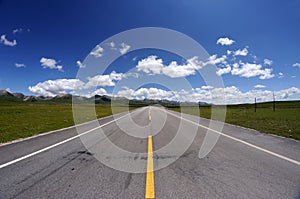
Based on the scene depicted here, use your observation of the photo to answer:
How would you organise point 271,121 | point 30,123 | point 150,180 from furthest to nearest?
point 271,121 < point 30,123 < point 150,180

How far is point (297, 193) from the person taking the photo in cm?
363

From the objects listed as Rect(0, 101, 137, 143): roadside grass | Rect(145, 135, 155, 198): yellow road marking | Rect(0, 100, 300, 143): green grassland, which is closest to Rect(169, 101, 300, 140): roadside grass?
Rect(0, 100, 300, 143): green grassland

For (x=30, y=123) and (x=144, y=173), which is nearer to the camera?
(x=144, y=173)

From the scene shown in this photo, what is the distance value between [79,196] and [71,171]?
1.49 metres

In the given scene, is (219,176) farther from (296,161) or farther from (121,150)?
(121,150)

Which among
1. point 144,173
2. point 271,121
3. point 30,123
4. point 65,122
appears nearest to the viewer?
point 144,173

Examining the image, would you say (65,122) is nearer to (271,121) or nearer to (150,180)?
(150,180)

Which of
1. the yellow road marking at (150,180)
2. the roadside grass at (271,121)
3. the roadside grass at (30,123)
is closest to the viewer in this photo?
the yellow road marking at (150,180)

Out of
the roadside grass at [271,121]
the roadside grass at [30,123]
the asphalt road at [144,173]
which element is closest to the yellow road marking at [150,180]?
the asphalt road at [144,173]

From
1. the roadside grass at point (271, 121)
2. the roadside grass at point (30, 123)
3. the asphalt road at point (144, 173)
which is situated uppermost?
the asphalt road at point (144, 173)

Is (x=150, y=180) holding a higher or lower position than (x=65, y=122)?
higher

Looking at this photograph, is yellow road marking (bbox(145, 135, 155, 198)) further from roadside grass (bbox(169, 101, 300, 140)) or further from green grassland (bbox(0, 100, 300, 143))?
roadside grass (bbox(169, 101, 300, 140))

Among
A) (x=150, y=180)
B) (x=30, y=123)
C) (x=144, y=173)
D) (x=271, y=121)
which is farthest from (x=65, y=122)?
(x=271, y=121)

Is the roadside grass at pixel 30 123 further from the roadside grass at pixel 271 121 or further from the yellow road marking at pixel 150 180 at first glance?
the roadside grass at pixel 271 121
